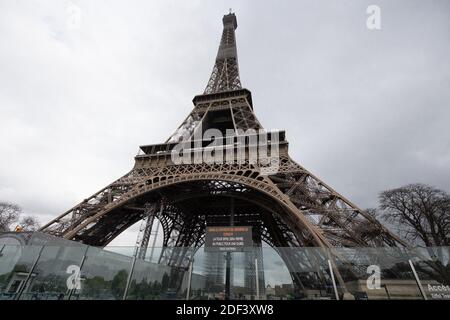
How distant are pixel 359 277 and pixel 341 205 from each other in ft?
19.9

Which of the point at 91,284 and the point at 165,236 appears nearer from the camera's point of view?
the point at 91,284

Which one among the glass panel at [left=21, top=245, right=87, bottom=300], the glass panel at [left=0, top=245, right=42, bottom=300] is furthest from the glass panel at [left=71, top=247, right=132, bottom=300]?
the glass panel at [left=0, top=245, right=42, bottom=300]

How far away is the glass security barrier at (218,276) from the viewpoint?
21.5 feet

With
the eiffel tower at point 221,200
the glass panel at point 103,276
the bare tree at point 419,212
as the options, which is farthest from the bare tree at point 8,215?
the bare tree at point 419,212

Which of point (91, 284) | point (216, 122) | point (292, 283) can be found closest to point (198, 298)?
point (292, 283)

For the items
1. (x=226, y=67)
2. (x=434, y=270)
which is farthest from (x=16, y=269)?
(x=226, y=67)

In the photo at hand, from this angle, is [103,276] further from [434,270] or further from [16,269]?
[434,270]

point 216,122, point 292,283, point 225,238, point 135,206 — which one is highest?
point 216,122

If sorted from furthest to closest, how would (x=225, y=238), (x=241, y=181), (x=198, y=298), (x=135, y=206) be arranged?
(x=135, y=206)
(x=241, y=181)
(x=225, y=238)
(x=198, y=298)

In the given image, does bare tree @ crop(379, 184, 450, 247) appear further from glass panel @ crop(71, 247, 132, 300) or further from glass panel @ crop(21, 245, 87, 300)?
glass panel @ crop(21, 245, 87, 300)

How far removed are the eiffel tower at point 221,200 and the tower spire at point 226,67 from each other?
344 mm

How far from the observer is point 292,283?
685cm

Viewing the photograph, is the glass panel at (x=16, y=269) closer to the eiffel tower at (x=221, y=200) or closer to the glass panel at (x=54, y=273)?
the glass panel at (x=54, y=273)

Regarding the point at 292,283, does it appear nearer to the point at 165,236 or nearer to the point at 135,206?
the point at 135,206
